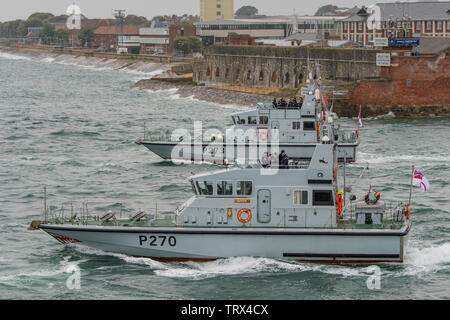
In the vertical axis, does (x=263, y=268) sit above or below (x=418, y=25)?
below

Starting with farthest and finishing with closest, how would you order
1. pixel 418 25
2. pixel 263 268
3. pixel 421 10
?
pixel 421 10, pixel 418 25, pixel 263 268

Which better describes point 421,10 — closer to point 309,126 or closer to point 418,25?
point 418,25

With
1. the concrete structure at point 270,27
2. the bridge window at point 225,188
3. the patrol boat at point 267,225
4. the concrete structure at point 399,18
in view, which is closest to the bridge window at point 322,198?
the patrol boat at point 267,225

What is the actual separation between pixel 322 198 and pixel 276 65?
219 feet

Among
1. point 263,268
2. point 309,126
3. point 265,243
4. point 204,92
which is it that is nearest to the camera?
point 263,268

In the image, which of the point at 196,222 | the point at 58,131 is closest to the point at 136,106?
the point at 58,131

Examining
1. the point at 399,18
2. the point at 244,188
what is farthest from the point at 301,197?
the point at 399,18

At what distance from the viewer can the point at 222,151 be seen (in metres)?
45.4

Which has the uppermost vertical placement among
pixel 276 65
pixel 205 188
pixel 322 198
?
pixel 276 65

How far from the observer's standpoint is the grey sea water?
24.3 metres

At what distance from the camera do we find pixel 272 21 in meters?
159

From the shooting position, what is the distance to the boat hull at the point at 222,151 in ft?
148

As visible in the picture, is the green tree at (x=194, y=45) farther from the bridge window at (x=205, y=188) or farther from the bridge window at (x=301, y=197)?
the bridge window at (x=301, y=197)

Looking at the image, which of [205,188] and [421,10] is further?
[421,10]
